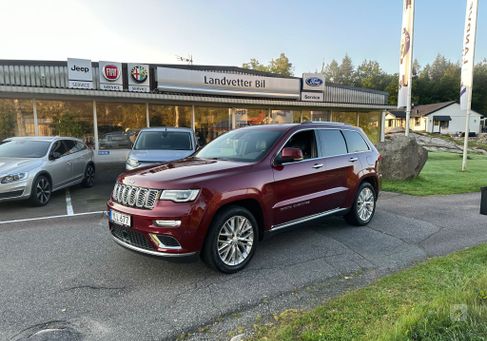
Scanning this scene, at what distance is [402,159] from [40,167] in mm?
10286

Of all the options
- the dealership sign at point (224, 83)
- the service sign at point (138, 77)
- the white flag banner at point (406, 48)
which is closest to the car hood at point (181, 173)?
the service sign at point (138, 77)

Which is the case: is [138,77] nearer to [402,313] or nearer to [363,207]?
[363,207]

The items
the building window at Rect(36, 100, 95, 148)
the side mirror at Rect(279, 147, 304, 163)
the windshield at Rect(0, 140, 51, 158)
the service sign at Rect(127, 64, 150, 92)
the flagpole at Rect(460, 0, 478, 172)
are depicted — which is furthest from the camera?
the service sign at Rect(127, 64, 150, 92)

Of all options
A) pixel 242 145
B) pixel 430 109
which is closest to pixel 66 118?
pixel 242 145

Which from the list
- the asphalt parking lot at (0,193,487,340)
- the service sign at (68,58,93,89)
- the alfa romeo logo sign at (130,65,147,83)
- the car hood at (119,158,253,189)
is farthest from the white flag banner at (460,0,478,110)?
the service sign at (68,58,93,89)

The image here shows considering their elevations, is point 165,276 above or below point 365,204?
below

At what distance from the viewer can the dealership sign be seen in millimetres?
15770

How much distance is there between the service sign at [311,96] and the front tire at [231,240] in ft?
53.0

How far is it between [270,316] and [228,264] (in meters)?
1.02

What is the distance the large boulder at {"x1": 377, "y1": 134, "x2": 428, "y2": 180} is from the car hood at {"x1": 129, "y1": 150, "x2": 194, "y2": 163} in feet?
21.4

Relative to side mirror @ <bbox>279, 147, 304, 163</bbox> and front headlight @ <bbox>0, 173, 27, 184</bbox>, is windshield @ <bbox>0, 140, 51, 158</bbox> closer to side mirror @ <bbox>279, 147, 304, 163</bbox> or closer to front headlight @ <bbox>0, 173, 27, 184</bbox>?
front headlight @ <bbox>0, 173, 27, 184</bbox>

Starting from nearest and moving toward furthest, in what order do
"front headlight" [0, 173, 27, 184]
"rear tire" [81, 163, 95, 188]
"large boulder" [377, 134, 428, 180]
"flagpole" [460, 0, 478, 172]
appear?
"front headlight" [0, 173, 27, 184], "rear tire" [81, 163, 95, 188], "large boulder" [377, 134, 428, 180], "flagpole" [460, 0, 478, 172]

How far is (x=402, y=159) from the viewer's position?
35.7ft

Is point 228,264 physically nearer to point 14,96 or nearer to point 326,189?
point 326,189
